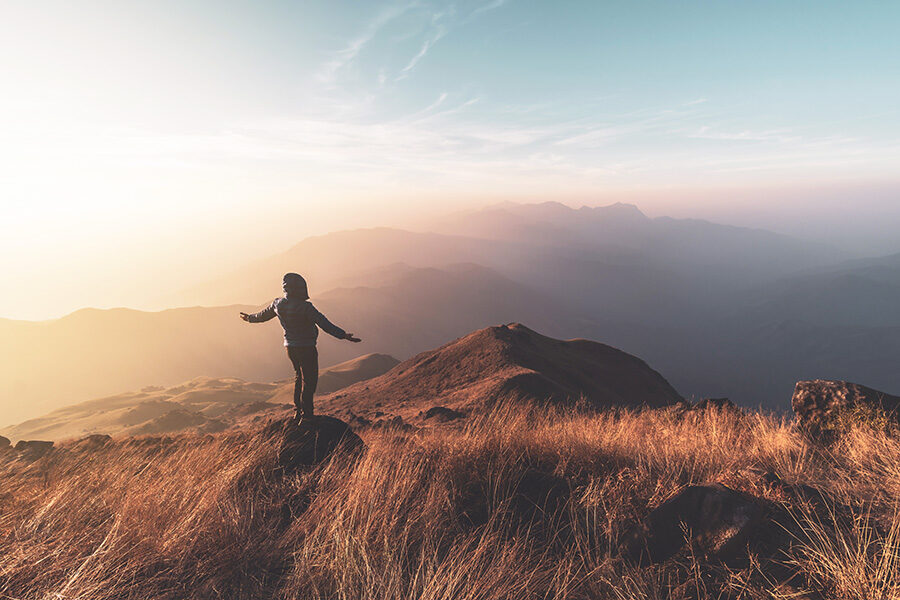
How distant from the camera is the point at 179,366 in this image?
122m

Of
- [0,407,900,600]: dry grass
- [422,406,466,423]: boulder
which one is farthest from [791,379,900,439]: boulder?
[422,406,466,423]: boulder

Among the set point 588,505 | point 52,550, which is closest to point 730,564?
point 588,505

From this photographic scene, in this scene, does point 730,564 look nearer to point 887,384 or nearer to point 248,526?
point 248,526

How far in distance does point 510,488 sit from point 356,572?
5.24 feet

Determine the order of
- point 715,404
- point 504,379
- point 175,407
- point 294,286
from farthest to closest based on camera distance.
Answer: point 175,407
point 504,379
point 715,404
point 294,286

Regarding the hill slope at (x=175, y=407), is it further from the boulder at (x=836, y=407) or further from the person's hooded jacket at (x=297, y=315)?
the boulder at (x=836, y=407)

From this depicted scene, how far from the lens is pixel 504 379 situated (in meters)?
19.0

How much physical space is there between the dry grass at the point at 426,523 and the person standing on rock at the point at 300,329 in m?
1.77

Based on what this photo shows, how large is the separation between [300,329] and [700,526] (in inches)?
222

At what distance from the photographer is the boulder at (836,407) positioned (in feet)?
17.9

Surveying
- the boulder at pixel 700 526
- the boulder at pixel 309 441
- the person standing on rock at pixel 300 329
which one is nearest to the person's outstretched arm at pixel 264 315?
the person standing on rock at pixel 300 329

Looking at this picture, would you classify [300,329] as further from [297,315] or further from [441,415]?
[441,415]

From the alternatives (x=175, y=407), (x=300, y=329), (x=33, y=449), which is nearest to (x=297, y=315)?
(x=300, y=329)

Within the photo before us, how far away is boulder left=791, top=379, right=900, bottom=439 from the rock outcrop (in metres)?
11.1
